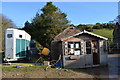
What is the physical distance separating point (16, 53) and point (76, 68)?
684cm

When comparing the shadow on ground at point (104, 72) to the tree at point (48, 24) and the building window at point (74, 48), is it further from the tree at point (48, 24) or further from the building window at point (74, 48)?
the tree at point (48, 24)

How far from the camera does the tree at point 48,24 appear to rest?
81.0 feet

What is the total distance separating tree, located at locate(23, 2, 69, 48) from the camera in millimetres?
24703

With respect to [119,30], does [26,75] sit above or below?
below

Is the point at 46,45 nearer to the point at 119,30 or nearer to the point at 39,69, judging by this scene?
the point at 39,69

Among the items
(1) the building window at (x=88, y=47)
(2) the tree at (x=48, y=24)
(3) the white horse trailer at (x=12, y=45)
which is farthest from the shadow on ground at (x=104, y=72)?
(2) the tree at (x=48, y=24)

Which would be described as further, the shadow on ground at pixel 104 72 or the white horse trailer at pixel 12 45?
the white horse trailer at pixel 12 45

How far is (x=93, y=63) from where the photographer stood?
13461mm

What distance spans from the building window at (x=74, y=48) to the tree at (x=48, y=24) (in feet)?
40.0

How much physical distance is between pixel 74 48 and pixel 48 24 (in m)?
12.9

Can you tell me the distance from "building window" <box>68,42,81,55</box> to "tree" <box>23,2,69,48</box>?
12.2m

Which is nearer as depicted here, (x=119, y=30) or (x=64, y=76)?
(x=64, y=76)

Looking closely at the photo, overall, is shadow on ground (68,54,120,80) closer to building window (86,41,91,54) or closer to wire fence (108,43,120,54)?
building window (86,41,91,54)

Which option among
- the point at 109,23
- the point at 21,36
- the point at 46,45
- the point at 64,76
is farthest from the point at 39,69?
the point at 109,23
